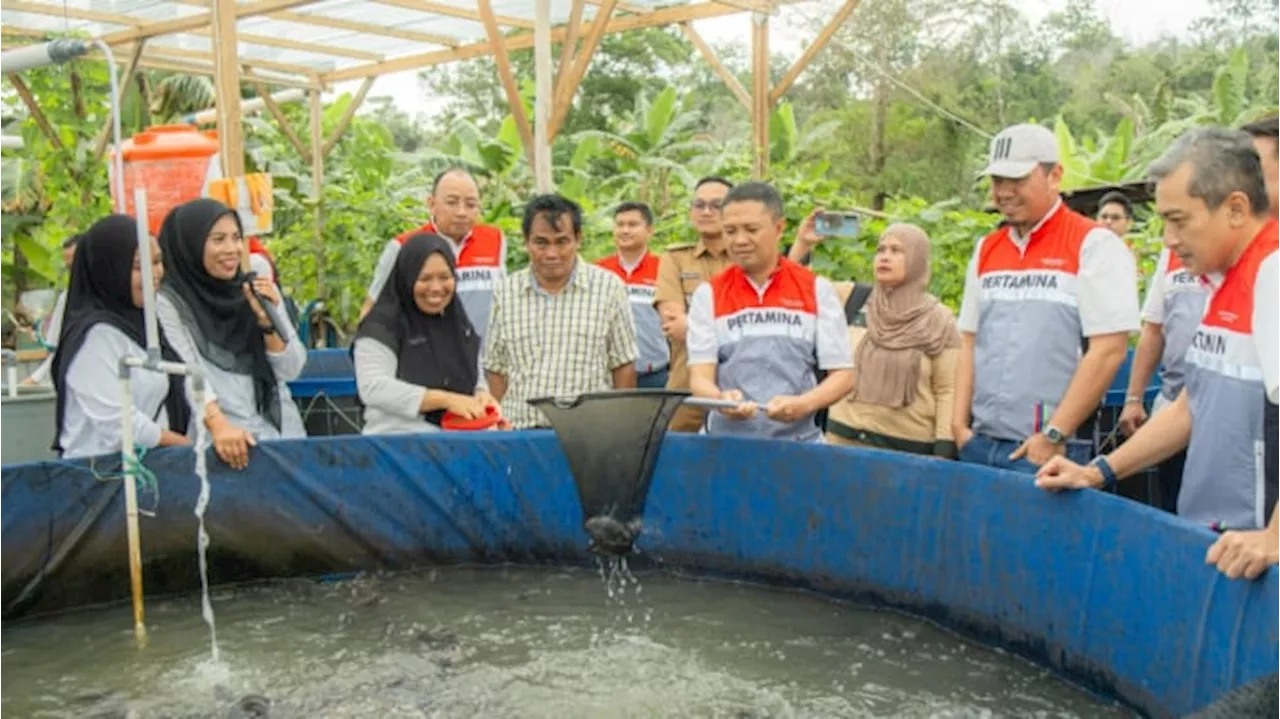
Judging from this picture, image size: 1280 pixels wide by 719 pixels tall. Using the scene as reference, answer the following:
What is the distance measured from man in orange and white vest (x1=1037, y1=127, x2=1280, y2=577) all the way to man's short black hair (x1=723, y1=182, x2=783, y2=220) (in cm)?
160

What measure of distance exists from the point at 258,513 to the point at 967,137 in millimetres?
19038

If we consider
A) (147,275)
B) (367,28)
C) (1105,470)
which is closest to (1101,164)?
(367,28)

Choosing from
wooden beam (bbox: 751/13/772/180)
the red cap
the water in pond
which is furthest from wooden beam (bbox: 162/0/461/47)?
the water in pond

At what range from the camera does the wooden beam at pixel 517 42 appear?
31.8 feet

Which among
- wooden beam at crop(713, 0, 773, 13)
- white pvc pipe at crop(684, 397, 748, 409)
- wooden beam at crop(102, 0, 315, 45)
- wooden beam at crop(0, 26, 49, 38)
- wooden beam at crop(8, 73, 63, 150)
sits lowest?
white pvc pipe at crop(684, 397, 748, 409)

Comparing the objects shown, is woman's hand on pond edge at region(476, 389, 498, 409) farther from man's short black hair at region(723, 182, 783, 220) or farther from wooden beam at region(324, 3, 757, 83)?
wooden beam at region(324, 3, 757, 83)

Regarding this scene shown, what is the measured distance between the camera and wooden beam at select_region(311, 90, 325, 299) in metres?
11.5

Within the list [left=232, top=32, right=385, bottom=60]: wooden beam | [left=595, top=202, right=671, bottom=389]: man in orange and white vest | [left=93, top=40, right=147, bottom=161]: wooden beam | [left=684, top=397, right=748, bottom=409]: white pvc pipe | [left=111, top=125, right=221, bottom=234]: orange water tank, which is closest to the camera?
[left=684, top=397, right=748, bottom=409]: white pvc pipe

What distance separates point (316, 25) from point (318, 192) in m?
2.16

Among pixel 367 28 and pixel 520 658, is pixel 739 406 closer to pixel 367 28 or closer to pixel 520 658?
pixel 520 658

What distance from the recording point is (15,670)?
4.34m

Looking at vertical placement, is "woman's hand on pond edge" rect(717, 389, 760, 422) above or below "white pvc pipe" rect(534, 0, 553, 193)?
below

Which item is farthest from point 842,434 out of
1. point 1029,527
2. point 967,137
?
point 967,137

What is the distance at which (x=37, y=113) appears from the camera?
33.4 feet
